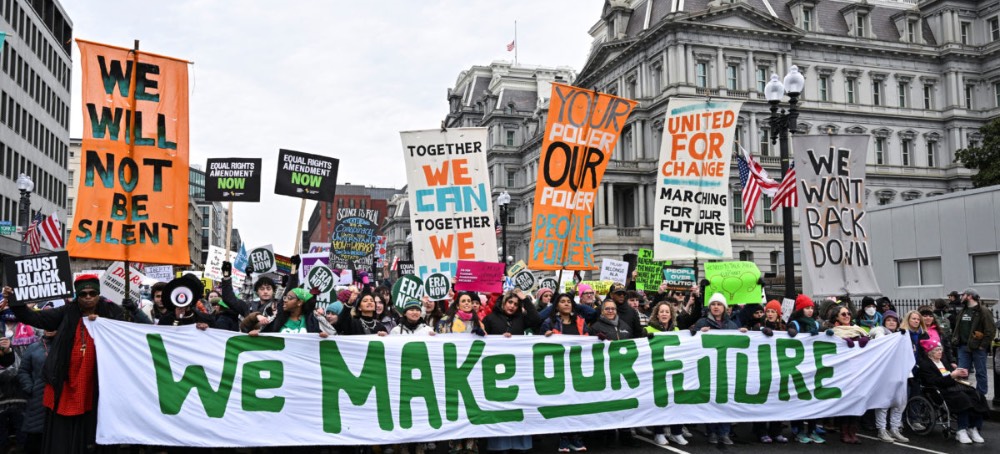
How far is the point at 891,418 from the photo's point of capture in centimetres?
1020

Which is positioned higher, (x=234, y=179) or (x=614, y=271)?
(x=234, y=179)

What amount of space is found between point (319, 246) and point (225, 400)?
1938cm

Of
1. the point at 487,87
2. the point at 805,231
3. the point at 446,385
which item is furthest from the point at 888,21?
the point at 446,385

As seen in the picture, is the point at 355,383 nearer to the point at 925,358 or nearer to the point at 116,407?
the point at 116,407

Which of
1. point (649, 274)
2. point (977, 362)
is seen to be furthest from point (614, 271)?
point (977, 362)

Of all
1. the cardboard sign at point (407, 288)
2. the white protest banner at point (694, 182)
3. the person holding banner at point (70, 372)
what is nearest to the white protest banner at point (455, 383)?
the person holding banner at point (70, 372)

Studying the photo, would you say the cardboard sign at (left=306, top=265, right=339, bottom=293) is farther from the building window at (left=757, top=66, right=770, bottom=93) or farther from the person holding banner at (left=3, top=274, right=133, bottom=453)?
the building window at (left=757, top=66, right=770, bottom=93)

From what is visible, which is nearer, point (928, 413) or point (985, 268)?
point (928, 413)

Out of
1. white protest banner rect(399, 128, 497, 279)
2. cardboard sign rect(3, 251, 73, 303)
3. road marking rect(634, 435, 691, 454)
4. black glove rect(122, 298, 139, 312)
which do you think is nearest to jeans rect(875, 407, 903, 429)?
road marking rect(634, 435, 691, 454)

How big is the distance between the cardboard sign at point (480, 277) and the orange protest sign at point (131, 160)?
435cm

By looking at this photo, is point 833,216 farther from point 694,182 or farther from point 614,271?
point 614,271

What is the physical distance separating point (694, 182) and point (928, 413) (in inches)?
182

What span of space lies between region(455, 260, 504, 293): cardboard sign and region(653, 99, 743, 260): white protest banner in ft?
8.35

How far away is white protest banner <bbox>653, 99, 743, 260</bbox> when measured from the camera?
41.9ft
